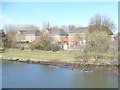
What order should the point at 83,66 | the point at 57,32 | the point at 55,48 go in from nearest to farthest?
the point at 83,66 → the point at 55,48 → the point at 57,32

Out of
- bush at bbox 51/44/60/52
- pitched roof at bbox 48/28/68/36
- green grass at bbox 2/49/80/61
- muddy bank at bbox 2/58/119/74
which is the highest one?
pitched roof at bbox 48/28/68/36

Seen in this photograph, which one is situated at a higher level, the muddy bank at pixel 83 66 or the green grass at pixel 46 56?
the green grass at pixel 46 56

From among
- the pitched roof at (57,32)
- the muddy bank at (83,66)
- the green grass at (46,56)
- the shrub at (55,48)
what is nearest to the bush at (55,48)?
the shrub at (55,48)

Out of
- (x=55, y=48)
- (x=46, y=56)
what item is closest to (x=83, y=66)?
(x=46, y=56)

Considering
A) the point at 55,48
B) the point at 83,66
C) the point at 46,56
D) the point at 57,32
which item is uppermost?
the point at 57,32

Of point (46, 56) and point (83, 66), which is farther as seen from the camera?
point (46, 56)

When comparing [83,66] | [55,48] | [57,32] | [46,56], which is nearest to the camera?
[83,66]

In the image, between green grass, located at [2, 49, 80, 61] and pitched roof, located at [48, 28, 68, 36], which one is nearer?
green grass, located at [2, 49, 80, 61]

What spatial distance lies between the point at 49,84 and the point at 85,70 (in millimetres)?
5236

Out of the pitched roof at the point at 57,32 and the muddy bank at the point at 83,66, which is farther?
the pitched roof at the point at 57,32

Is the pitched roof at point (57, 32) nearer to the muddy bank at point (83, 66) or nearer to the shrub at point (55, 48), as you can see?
the shrub at point (55, 48)

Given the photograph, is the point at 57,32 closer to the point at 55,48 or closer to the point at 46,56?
the point at 55,48

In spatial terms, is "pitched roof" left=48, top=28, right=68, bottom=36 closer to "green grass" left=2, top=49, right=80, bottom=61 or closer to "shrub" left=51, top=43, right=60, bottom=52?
"shrub" left=51, top=43, right=60, bottom=52

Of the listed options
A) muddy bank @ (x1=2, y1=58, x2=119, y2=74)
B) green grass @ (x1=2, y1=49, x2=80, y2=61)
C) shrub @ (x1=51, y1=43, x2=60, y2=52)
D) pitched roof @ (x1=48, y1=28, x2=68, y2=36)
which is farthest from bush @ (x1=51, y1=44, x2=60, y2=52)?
pitched roof @ (x1=48, y1=28, x2=68, y2=36)
